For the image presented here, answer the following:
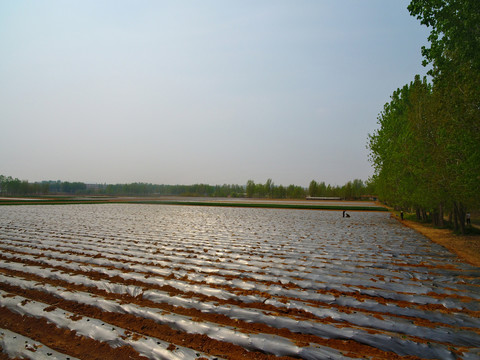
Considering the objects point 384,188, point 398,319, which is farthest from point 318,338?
point 384,188

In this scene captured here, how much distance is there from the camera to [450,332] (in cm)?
546

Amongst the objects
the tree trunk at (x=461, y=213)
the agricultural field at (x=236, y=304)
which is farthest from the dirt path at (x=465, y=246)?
the agricultural field at (x=236, y=304)

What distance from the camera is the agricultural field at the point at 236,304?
16.8ft

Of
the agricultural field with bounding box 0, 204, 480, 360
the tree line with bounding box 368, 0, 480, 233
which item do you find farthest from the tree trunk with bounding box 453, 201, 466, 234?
the agricultural field with bounding box 0, 204, 480, 360

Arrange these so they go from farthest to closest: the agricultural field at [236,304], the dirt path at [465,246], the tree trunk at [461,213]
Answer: the tree trunk at [461,213]
the dirt path at [465,246]
the agricultural field at [236,304]

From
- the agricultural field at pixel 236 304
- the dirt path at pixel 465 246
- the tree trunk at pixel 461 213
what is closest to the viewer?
the agricultural field at pixel 236 304

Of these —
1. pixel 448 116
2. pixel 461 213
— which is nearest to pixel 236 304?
pixel 448 116

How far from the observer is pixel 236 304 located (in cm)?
706

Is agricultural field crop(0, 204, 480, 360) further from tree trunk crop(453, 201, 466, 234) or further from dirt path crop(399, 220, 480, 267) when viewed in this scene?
tree trunk crop(453, 201, 466, 234)

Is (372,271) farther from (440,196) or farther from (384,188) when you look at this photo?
(384,188)

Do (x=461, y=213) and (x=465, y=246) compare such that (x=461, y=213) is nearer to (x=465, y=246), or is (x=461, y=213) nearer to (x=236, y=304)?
(x=465, y=246)

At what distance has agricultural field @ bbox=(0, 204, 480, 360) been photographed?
5125 millimetres

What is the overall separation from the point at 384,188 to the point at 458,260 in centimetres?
2638

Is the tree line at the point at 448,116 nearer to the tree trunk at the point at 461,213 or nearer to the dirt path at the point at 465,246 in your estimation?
the tree trunk at the point at 461,213
